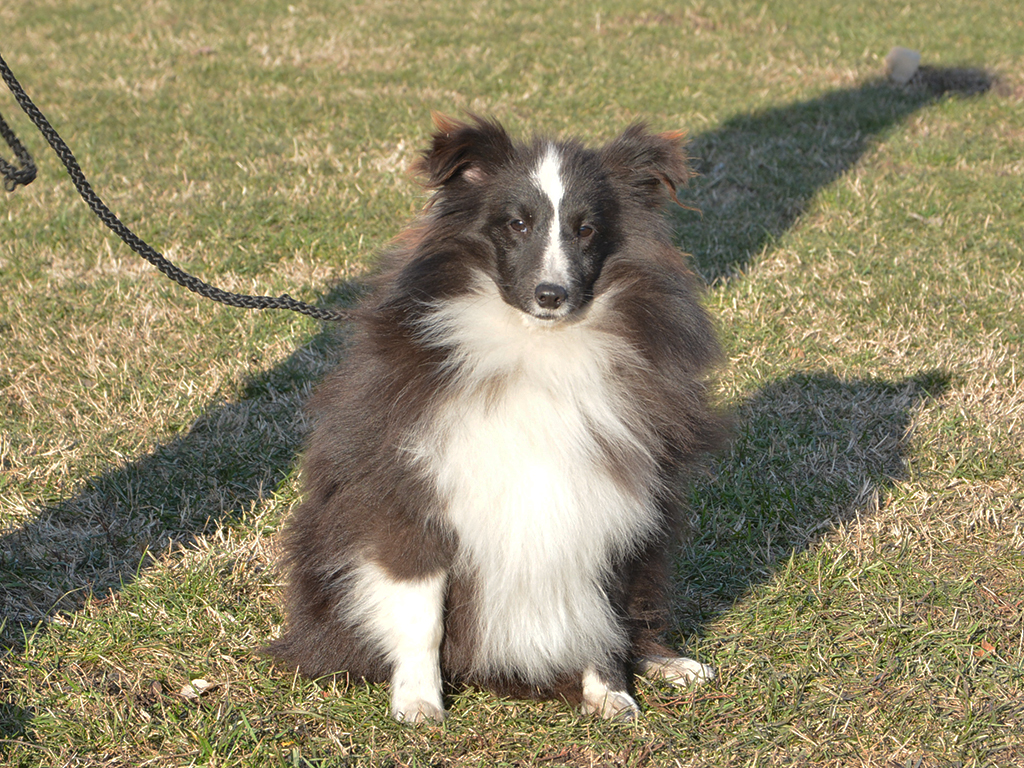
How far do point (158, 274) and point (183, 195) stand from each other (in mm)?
1300

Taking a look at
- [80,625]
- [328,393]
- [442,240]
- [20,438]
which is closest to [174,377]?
[20,438]

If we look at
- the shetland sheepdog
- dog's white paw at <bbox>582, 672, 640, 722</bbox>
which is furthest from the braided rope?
dog's white paw at <bbox>582, 672, 640, 722</bbox>

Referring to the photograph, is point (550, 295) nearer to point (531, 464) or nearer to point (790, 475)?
point (531, 464)

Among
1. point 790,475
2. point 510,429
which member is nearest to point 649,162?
point 510,429

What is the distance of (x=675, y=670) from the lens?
133 inches

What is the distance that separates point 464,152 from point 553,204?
317 mm

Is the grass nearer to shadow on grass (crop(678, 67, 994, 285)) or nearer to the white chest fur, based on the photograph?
shadow on grass (crop(678, 67, 994, 285))

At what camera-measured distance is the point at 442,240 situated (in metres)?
2.99

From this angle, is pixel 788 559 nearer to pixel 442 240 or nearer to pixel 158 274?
pixel 442 240

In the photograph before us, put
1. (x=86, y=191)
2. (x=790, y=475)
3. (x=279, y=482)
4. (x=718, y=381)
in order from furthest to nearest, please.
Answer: (x=718, y=381) < (x=790, y=475) < (x=279, y=482) < (x=86, y=191)

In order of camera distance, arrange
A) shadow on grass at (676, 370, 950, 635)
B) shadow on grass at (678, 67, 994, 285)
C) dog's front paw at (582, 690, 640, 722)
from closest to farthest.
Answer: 1. dog's front paw at (582, 690, 640, 722)
2. shadow on grass at (676, 370, 950, 635)
3. shadow on grass at (678, 67, 994, 285)

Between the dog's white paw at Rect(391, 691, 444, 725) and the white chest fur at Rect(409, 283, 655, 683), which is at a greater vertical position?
the white chest fur at Rect(409, 283, 655, 683)

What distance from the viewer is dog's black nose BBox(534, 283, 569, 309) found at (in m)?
2.82

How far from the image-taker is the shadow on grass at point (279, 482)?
3793 mm
